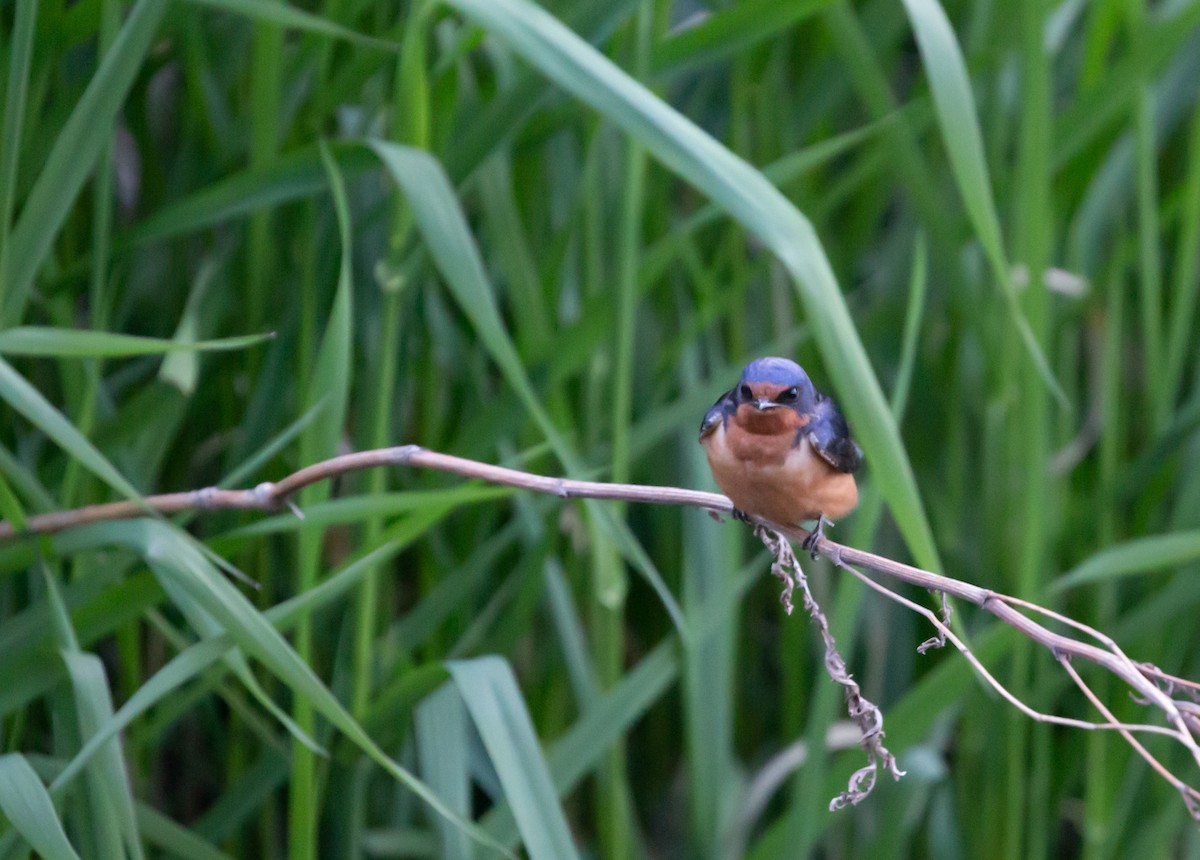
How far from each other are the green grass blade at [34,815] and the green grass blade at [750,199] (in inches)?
19.3

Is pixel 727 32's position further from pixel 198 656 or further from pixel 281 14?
pixel 198 656

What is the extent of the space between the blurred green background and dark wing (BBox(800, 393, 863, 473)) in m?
0.06

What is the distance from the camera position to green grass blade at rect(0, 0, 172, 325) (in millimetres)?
797

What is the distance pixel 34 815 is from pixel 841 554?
1.55ft

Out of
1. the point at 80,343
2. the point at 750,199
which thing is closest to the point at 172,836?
the point at 80,343

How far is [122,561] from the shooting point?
929mm

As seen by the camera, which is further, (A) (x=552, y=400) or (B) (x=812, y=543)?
(A) (x=552, y=400)

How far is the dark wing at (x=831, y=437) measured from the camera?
75 cm

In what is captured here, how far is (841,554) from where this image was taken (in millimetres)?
611

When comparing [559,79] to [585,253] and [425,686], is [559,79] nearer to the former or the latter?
[585,253]

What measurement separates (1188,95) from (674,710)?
32.0 inches

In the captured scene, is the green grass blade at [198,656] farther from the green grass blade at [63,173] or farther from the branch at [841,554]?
the green grass blade at [63,173]

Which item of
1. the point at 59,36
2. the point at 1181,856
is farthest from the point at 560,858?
the point at 1181,856

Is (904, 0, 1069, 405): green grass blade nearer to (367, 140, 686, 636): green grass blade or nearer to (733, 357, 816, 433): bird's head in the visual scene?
(733, 357, 816, 433): bird's head
